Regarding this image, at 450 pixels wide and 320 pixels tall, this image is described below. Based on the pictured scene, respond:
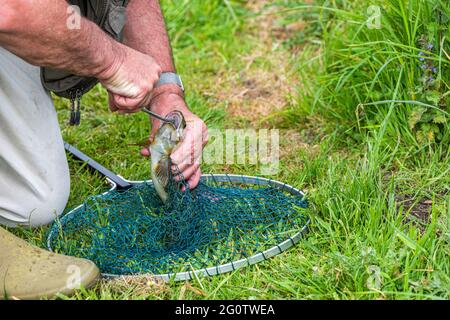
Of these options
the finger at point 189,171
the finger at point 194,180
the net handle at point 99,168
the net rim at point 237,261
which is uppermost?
the finger at point 189,171

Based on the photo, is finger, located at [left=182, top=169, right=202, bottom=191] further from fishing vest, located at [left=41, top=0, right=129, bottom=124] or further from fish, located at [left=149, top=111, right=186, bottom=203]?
fishing vest, located at [left=41, top=0, right=129, bottom=124]

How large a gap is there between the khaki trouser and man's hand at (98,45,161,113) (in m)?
0.45

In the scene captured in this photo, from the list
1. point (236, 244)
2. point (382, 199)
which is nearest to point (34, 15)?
point (236, 244)

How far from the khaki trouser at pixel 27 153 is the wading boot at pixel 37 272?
0.34m

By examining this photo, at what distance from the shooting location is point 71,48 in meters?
2.44

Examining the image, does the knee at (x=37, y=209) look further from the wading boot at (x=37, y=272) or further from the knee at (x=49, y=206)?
the wading boot at (x=37, y=272)

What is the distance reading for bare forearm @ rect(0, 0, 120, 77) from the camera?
2273mm

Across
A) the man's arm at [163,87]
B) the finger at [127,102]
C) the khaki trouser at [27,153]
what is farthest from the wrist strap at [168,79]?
the khaki trouser at [27,153]

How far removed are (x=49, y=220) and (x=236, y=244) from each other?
744 millimetres

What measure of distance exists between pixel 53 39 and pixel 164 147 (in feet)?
1.87

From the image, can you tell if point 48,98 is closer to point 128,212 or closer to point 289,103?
point 128,212

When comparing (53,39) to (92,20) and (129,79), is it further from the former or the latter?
(92,20)

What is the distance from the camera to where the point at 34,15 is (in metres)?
2.29

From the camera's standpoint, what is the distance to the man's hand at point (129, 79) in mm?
2572
